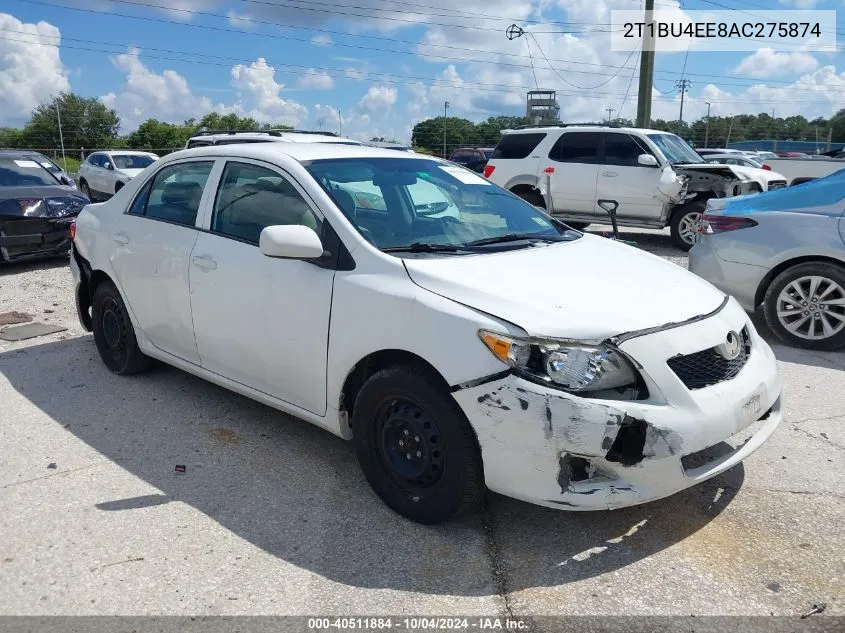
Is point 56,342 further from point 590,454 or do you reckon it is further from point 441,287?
point 590,454

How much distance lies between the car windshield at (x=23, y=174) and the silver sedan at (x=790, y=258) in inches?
373

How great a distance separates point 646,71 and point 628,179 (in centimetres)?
Result: 1010

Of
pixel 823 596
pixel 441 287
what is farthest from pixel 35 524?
pixel 823 596

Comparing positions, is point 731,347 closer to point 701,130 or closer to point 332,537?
point 332,537

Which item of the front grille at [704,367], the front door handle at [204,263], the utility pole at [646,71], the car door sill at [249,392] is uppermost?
the utility pole at [646,71]

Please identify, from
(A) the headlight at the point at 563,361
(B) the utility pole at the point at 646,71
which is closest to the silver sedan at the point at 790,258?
(A) the headlight at the point at 563,361

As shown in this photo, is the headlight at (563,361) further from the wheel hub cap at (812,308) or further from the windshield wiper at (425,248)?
the wheel hub cap at (812,308)

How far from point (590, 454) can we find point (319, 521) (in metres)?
1.35

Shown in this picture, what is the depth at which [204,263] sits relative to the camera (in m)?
4.26

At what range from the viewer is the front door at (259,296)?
3654 mm

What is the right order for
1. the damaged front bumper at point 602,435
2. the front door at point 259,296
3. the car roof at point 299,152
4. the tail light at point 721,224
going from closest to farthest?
the damaged front bumper at point 602,435 < the front door at point 259,296 < the car roof at point 299,152 < the tail light at point 721,224

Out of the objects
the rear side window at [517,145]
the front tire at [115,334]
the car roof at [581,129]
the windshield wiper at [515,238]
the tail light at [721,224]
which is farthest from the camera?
the rear side window at [517,145]

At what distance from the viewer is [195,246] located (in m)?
4.36

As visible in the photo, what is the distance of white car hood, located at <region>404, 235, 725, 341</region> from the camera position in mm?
2967
